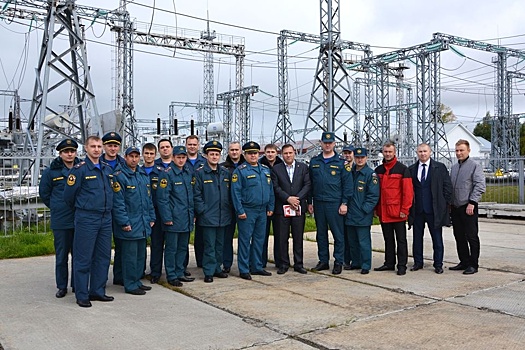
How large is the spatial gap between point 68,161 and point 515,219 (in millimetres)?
12237

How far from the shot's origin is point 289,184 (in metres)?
7.41

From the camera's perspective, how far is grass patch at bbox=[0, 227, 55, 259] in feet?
28.9

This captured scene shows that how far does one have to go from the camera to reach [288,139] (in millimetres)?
32125

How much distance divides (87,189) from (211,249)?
6.28 feet

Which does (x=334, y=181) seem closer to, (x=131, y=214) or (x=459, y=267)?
(x=459, y=267)

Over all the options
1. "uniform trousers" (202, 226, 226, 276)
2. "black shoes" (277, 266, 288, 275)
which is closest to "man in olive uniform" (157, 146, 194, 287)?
"uniform trousers" (202, 226, 226, 276)

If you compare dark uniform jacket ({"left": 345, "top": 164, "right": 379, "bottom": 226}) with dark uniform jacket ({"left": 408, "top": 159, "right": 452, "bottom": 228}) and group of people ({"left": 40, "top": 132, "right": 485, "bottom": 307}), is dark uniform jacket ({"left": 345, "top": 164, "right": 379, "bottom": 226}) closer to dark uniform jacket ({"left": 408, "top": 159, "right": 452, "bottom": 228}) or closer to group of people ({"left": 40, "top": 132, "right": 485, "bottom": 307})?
group of people ({"left": 40, "top": 132, "right": 485, "bottom": 307})

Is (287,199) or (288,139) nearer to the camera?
(287,199)

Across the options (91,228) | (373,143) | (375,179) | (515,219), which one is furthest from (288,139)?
(91,228)

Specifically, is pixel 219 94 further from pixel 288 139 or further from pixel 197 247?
pixel 197 247

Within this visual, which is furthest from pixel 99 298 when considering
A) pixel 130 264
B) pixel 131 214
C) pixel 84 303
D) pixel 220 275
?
pixel 220 275

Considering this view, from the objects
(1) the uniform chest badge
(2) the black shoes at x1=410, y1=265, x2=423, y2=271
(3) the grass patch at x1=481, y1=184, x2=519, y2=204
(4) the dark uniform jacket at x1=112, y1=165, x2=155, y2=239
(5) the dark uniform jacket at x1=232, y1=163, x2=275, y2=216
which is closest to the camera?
(1) the uniform chest badge

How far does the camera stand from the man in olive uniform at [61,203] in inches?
235

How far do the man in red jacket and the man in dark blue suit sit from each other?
19 centimetres
